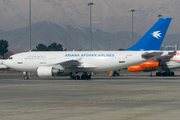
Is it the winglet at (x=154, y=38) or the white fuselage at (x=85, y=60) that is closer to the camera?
the white fuselage at (x=85, y=60)

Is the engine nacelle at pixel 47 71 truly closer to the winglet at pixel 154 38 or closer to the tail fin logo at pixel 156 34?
the winglet at pixel 154 38

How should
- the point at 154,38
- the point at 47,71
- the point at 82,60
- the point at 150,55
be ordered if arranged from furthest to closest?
1. the point at 154,38
2. the point at 82,60
3. the point at 150,55
4. the point at 47,71

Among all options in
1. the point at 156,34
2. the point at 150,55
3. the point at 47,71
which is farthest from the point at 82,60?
the point at 156,34

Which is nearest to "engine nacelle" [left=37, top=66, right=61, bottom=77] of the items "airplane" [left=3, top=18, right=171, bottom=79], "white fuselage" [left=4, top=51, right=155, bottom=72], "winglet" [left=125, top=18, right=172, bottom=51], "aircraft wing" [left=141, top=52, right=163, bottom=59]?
"airplane" [left=3, top=18, right=171, bottom=79]

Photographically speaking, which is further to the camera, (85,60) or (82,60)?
(82,60)

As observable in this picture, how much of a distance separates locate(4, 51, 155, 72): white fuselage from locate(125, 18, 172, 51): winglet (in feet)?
9.08

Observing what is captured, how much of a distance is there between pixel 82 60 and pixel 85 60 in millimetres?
439

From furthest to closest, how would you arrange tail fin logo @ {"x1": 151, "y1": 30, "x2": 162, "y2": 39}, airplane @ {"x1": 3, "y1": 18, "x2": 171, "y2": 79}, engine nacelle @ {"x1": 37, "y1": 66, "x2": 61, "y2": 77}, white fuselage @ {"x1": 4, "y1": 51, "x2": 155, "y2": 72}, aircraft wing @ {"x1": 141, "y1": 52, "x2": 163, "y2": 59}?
tail fin logo @ {"x1": 151, "y1": 30, "x2": 162, "y2": 39} → white fuselage @ {"x1": 4, "y1": 51, "x2": 155, "y2": 72} → airplane @ {"x1": 3, "y1": 18, "x2": 171, "y2": 79} → aircraft wing @ {"x1": 141, "y1": 52, "x2": 163, "y2": 59} → engine nacelle @ {"x1": 37, "y1": 66, "x2": 61, "y2": 77}

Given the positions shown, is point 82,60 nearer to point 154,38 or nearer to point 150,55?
point 150,55

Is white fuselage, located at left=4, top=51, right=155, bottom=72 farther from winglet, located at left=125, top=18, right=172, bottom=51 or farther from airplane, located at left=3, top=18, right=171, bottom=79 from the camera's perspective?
winglet, located at left=125, top=18, right=172, bottom=51

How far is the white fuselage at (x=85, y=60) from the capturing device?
131 ft

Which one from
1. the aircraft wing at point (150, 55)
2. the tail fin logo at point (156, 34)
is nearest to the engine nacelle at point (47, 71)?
the aircraft wing at point (150, 55)

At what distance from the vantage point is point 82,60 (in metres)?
40.8

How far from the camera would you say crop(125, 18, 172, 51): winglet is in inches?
1694
